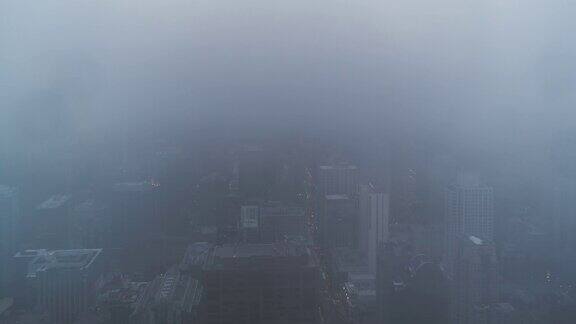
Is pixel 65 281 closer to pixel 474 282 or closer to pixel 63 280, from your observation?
pixel 63 280

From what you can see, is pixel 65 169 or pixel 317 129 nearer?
pixel 65 169

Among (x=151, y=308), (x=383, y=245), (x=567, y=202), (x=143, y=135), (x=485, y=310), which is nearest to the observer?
(x=151, y=308)

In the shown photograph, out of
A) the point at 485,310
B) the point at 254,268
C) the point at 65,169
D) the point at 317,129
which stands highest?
the point at 317,129

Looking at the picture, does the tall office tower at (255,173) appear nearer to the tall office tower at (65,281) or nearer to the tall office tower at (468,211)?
the tall office tower at (65,281)

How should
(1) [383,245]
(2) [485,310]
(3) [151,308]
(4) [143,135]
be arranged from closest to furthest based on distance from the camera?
(3) [151,308] → (2) [485,310] → (1) [383,245] → (4) [143,135]

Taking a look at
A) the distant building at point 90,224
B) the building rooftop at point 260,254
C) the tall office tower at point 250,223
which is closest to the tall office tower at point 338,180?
the tall office tower at point 250,223

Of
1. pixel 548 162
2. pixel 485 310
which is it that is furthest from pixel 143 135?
pixel 548 162

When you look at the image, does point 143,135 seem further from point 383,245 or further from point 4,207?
point 383,245

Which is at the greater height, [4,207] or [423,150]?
[423,150]
